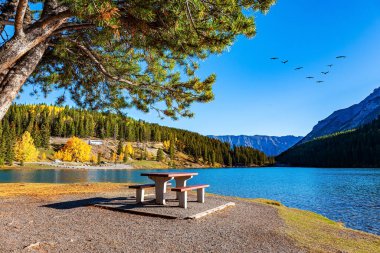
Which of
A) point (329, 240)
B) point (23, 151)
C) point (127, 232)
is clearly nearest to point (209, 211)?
point (127, 232)

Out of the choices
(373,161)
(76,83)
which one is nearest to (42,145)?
(76,83)

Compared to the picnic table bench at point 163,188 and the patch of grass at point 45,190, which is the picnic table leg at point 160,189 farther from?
the patch of grass at point 45,190

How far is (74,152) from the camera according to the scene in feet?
523

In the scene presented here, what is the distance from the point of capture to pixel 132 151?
7864 inches

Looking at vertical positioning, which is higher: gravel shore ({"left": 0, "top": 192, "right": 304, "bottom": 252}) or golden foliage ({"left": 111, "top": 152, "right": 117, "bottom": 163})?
golden foliage ({"left": 111, "top": 152, "right": 117, "bottom": 163})

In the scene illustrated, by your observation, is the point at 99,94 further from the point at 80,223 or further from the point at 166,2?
the point at 166,2

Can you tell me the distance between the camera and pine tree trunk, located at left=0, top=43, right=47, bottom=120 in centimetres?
647

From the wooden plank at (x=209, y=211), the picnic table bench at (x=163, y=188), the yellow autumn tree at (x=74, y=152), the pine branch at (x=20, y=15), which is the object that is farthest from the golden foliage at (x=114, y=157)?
the pine branch at (x=20, y=15)

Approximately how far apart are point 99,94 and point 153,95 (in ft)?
8.95

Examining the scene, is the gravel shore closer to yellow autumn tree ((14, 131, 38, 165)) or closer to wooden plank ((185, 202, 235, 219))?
wooden plank ((185, 202, 235, 219))

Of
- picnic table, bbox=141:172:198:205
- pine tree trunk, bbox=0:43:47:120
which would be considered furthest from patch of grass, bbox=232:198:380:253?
pine tree trunk, bbox=0:43:47:120

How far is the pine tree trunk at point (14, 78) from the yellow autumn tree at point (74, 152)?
16253 centimetres

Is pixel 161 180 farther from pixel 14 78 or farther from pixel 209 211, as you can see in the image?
pixel 14 78

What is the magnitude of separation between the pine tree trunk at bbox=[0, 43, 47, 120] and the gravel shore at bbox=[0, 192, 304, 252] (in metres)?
3.82
